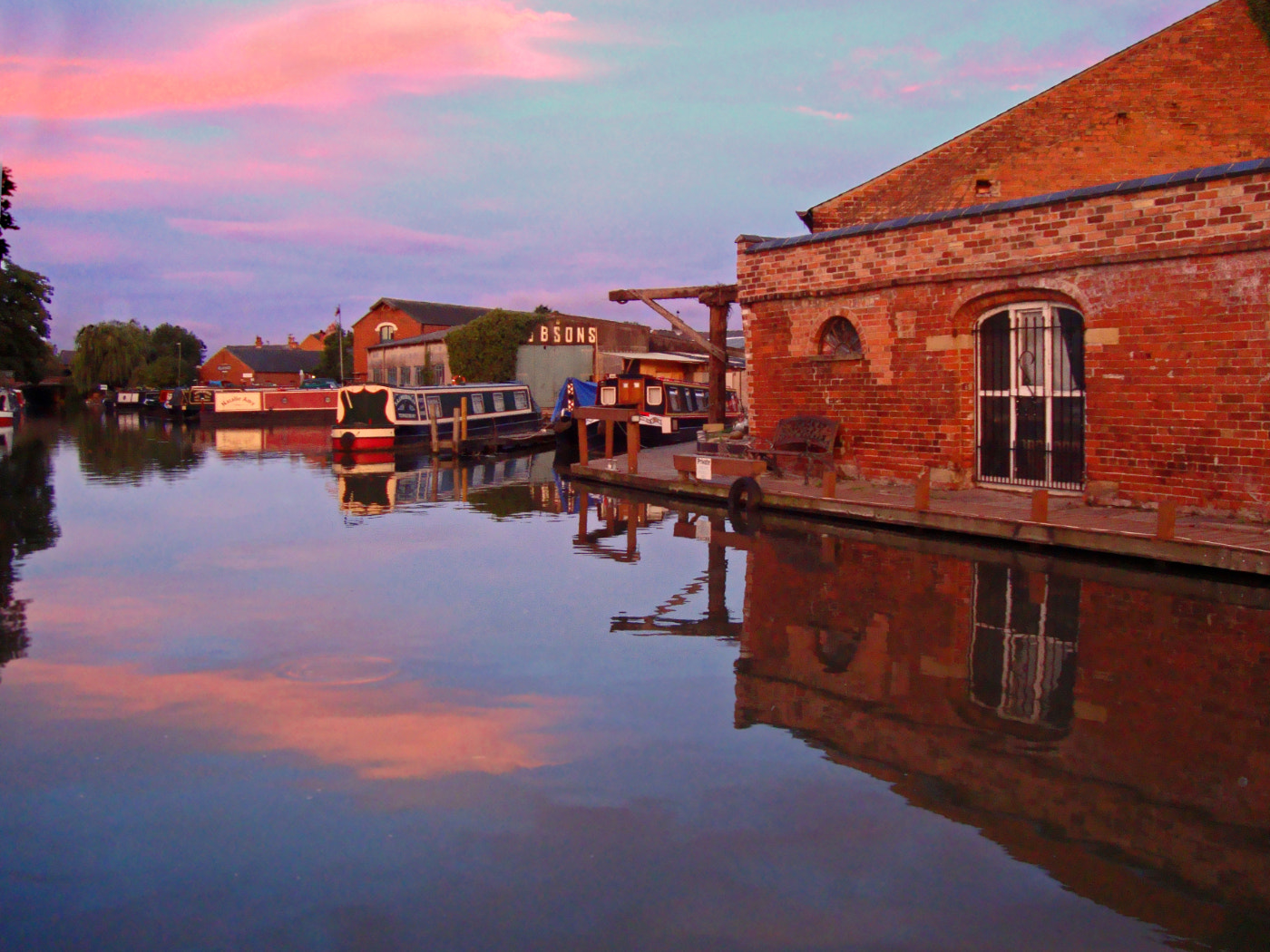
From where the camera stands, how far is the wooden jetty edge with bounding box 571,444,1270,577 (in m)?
9.43

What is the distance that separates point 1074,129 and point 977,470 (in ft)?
30.9

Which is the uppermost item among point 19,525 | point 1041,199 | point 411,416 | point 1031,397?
point 1041,199

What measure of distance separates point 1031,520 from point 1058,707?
5.50 meters

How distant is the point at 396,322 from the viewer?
181ft

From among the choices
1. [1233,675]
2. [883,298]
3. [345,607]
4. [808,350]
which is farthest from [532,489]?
[1233,675]

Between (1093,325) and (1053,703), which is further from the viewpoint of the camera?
(1093,325)

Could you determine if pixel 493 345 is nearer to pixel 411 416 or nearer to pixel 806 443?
pixel 411 416

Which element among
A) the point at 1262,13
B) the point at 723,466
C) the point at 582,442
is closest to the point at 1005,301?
the point at 723,466

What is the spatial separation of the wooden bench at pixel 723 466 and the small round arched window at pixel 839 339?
2032 mm

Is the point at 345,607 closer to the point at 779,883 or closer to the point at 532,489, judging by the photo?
the point at 779,883

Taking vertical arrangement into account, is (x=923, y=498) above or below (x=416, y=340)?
below

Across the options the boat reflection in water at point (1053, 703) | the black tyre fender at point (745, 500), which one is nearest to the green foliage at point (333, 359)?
the black tyre fender at point (745, 500)

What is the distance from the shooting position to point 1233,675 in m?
6.28

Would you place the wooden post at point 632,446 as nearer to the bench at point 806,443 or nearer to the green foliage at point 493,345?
the bench at point 806,443
